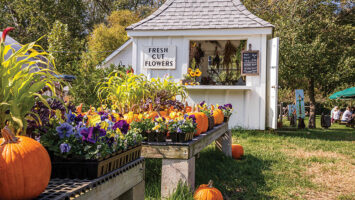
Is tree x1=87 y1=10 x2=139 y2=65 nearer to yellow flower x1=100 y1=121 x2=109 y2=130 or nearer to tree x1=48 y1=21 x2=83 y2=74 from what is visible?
tree x1=48 y1=21 x2=83 y2=74

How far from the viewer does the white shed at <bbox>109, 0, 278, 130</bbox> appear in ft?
32.2

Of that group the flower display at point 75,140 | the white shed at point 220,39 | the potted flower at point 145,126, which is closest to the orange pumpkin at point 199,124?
the potted flower at point 145,126

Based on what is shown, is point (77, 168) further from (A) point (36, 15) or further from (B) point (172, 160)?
(A) point (36, 15)

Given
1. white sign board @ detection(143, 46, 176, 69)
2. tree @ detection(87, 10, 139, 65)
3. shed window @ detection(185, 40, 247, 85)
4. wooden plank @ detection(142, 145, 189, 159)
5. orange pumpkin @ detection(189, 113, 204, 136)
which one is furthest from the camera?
tree @ detection(87, 10, 139, 65)

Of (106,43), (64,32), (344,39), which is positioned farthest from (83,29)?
(344,39)

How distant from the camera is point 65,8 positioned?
26.5 m

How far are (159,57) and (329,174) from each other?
5973 millimetres

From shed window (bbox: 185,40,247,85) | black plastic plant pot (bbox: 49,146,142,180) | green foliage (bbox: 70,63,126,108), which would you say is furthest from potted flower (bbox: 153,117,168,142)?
shed window (bbox: 185,40,247,85)

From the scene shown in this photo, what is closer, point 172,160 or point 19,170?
point 19,170

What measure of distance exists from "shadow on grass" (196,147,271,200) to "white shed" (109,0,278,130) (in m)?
3.58

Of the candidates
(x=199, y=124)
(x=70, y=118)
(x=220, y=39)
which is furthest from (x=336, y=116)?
(x=70, y=118)

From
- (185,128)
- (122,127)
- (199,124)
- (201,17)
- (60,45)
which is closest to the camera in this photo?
(122,127)

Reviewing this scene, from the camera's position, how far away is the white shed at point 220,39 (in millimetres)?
9820

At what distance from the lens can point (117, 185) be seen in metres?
2.12
